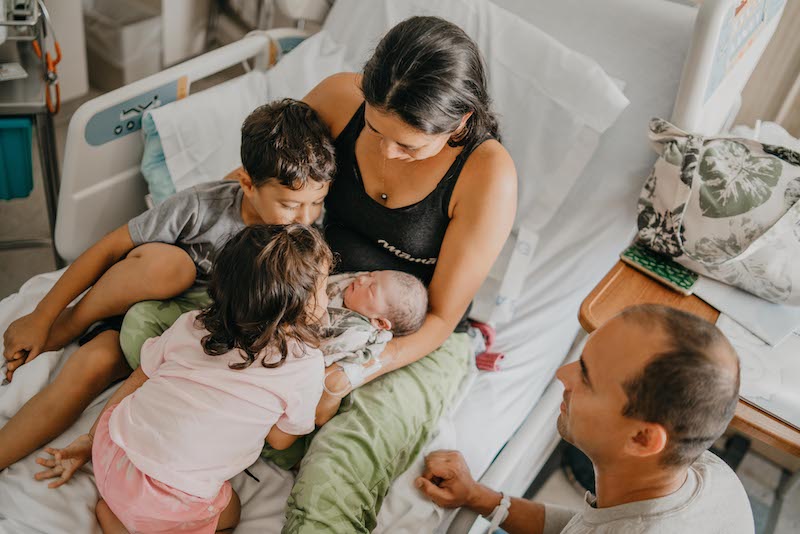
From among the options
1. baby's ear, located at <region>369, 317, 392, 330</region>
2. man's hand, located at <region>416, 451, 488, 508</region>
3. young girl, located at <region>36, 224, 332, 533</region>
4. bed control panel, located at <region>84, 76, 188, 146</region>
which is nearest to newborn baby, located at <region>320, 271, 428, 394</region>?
baby's ear, located at <region>369, 317, 392, 330</region>

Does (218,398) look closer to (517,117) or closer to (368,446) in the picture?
(368,446)

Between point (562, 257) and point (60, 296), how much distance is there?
1238 mm

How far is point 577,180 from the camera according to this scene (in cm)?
177

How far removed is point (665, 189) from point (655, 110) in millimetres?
A: 317

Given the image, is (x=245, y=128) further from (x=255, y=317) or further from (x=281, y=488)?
(x=281, y=488)

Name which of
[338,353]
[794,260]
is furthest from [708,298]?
[338,353]

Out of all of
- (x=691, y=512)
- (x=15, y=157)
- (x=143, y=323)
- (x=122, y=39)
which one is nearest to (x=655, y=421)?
(x=691, y=512)

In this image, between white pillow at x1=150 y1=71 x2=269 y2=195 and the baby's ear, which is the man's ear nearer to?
the baby's ear

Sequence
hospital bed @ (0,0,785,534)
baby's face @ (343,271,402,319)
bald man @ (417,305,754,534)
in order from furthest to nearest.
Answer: hospital bed @ (0,0,785,534) → baby's face @ (343,271,402,319) → bald man @ (417,305,754,534)

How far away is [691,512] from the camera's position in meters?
1.04

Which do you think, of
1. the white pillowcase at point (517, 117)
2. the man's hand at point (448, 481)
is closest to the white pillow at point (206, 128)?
the white pillowcase at point (517, 117)

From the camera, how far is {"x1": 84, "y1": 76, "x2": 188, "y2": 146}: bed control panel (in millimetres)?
1644

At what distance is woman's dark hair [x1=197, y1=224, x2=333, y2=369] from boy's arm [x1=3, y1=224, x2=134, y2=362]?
1.45 ft

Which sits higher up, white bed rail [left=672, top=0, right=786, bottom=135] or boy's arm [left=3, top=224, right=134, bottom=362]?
white bed rail [left=672, top=0, right=786, bottom=135]
